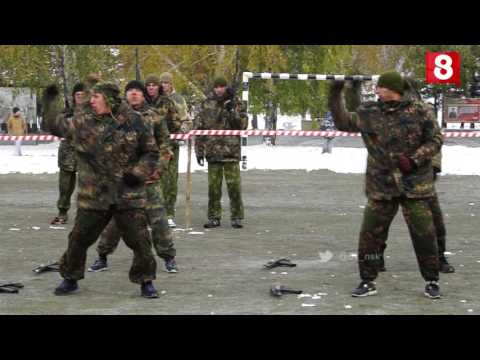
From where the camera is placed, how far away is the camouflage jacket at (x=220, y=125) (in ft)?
39.2

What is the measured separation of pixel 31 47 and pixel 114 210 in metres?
27.7

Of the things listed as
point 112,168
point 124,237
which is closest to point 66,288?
point 124,237

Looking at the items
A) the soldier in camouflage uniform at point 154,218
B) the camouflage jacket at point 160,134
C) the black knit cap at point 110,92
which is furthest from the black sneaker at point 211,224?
the black knit cap at point 110,92

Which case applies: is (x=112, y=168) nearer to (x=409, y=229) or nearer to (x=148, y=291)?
(x=148, y=291)

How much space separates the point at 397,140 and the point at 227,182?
4710 mm

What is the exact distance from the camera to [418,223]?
7.64m

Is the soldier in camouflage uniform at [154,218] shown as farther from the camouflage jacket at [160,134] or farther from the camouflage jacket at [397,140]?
the camouflage jacket at [397,140]

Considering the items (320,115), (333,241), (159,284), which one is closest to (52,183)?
(333,241)

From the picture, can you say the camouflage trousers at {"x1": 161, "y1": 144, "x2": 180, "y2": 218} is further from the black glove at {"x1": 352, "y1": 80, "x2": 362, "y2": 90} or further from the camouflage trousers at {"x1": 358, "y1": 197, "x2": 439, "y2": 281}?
the camouflage trousers at {"x1": 358, "y1": 197, "x2": 439, "y2": 281}

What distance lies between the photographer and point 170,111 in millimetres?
10945

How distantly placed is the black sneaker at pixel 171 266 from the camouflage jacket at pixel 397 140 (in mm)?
2256

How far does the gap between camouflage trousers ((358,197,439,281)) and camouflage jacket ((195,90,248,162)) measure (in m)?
4.35

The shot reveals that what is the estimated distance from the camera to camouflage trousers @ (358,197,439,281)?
7641 mm

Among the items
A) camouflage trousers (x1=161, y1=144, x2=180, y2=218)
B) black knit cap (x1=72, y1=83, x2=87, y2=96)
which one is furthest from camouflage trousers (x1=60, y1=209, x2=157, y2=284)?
camouflage trousers (x1=161, y1=144, x2=180, y2=218)
